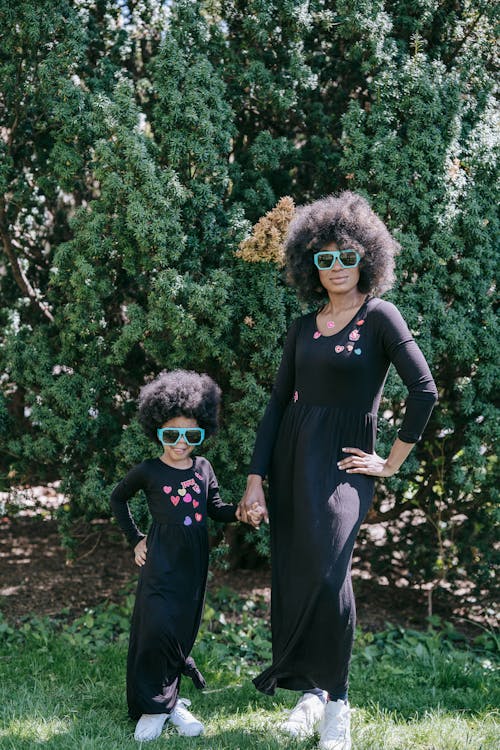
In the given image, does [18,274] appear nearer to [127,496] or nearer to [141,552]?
[127,496]

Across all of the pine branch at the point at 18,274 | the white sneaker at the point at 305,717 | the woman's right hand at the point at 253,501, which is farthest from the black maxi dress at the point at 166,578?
the pine branch at the point at 18,274

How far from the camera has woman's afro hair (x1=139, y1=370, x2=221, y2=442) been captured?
10.4ft

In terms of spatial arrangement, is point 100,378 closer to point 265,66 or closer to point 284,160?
point 284,160

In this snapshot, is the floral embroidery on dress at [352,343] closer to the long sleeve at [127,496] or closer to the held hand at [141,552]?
the long sleeve at [127,496]

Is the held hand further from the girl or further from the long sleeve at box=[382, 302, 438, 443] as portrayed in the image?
the long sleeve at box=[382, 302, 438, 443]

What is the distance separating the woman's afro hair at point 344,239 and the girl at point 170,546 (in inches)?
27.0

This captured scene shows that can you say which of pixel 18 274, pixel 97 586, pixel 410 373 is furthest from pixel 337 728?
pixel 18 274

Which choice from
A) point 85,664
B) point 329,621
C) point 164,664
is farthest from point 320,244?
point 85,664

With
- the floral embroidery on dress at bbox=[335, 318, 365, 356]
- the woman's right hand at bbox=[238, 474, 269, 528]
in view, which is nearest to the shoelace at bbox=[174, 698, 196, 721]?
the woman's right hand at bbox=[238, 474, 269, 528]

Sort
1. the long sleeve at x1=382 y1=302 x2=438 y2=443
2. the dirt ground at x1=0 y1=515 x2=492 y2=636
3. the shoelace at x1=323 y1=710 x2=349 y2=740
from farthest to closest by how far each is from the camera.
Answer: the dirt ground at x1=0 y1=515 x2=492 y2=636 → the shoelace at x1=323 y1=710 x2=349 y2=740 → the long sleeve at x1=382 y1=302 x2=438 y2=443

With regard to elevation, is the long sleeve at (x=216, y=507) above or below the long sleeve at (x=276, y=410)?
below

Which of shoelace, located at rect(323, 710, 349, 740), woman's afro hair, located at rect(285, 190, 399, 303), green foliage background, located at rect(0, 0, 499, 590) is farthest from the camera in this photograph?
green foliage background, located at rect(0, 0, 499, 590)

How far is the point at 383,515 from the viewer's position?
438cm

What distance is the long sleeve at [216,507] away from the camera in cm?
318
